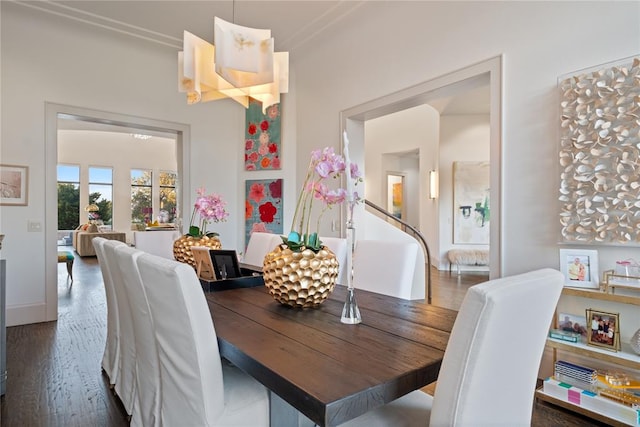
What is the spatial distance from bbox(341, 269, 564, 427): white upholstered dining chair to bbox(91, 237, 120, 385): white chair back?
1947 mm

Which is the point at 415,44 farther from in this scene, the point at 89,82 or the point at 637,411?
the point at 89,82

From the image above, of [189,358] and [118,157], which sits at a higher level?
[118,157]

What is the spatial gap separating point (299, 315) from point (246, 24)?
11.8 feet

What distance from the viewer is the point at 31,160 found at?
374 centimetres

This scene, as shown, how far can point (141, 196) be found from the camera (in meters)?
11.8

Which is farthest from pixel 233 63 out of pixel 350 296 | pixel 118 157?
pixel 118 157

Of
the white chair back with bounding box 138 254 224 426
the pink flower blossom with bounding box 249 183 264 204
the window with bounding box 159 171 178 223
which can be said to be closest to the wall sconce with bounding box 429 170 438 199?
the pink flower blossom with bounding box 249 183 264 204

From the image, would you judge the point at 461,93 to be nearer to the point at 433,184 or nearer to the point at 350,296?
the point at 350,296

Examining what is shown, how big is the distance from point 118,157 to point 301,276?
1188 centimetres

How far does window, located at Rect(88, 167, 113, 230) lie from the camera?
11.0 m

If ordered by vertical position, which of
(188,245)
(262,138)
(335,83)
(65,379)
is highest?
(335,83)

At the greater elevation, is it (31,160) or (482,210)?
(31,160)

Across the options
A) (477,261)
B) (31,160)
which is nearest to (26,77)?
(31,160)

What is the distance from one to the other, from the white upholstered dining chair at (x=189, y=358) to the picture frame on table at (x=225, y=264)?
0.83 meters
